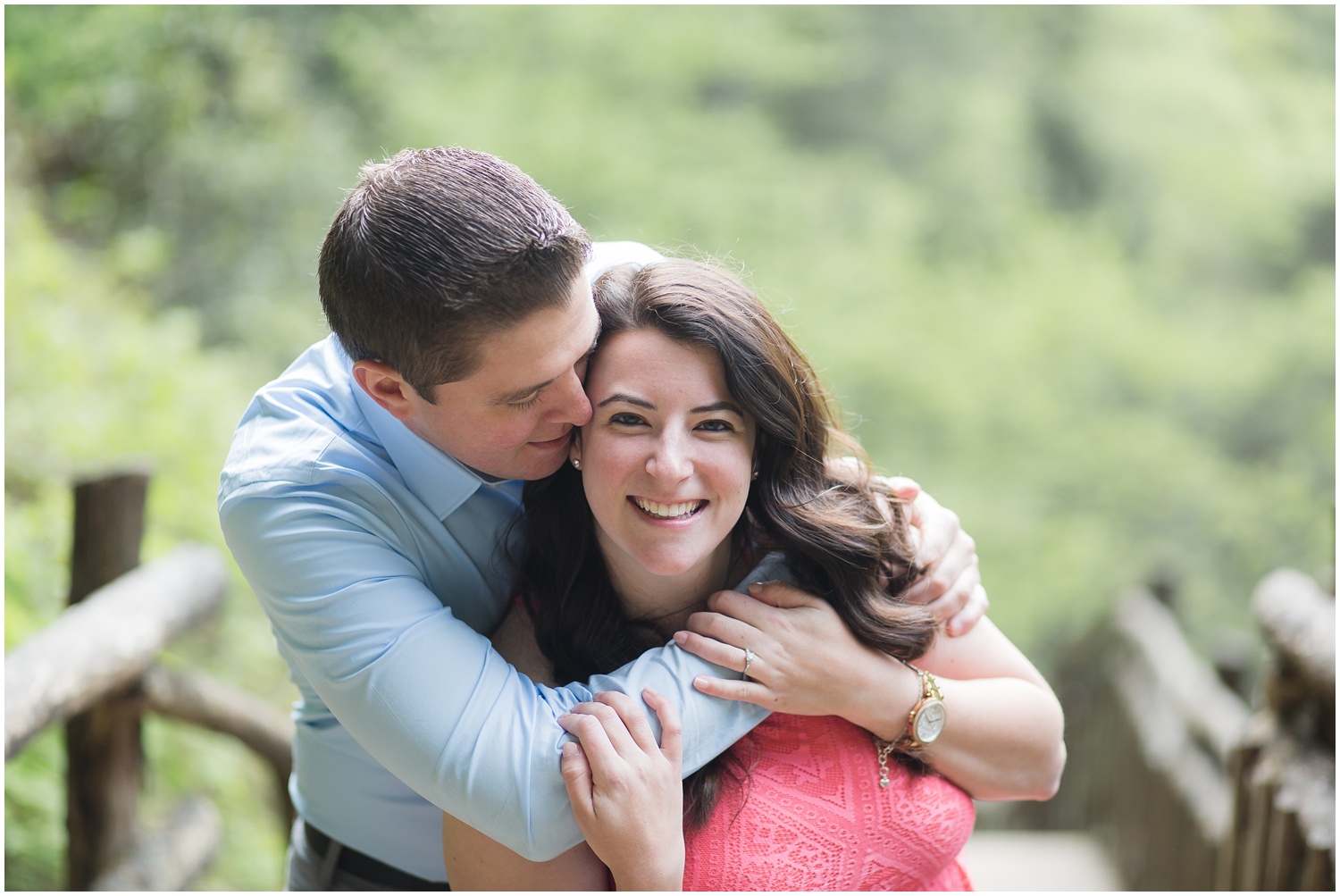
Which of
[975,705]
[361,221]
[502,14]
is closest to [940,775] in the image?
[975,705]

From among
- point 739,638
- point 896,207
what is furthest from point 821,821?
point 896,207

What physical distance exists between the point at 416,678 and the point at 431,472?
0.37 m

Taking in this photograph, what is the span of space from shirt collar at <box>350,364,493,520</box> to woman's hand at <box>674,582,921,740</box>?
0.43m

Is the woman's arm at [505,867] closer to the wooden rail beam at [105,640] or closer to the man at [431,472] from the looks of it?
the man at [431,472]

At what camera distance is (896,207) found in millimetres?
10531

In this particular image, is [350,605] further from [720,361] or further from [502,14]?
[502,14]

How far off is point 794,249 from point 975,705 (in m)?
8.35

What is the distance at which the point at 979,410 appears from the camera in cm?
970

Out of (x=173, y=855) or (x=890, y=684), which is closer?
(x=890, y=684)

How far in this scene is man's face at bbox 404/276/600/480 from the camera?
1631 mm

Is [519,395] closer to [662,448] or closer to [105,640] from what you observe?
[662,448]

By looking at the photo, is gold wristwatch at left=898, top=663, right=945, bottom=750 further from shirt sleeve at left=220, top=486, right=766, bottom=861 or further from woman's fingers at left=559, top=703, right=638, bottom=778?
woman's fingers at left=559, top=703, right=638, bottom=778

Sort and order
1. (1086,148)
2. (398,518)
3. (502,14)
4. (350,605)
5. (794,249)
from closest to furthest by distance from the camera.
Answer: (350,605) → (398,518) → (502,14) → (794,249) → (1086,148)

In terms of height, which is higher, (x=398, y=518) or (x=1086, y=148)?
(x=1086, y=148)
